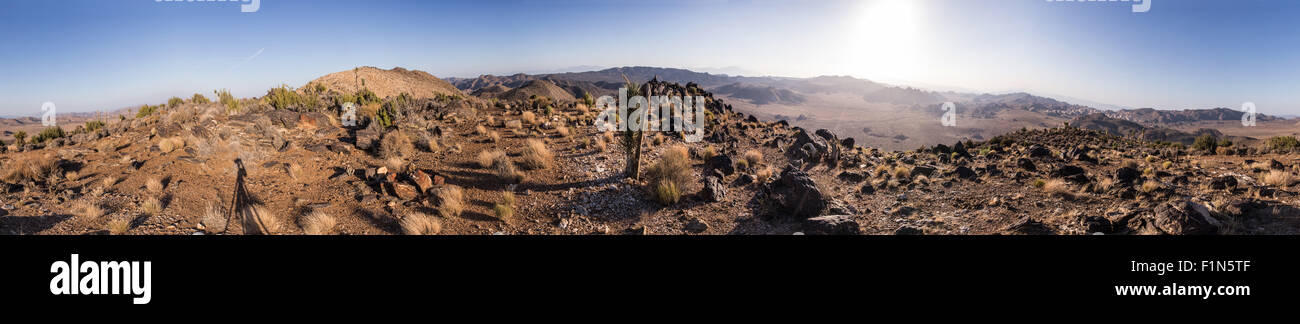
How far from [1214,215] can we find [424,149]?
13860mm

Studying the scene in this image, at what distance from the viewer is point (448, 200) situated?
659cm

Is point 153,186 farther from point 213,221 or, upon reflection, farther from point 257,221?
point 257,221

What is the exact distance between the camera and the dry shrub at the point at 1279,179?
6.49 m

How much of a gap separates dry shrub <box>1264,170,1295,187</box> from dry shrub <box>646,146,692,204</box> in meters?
9.74

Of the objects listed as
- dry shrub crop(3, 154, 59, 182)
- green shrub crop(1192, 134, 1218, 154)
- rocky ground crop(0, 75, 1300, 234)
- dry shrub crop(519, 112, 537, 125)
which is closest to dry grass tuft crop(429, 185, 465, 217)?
rocky ground crop(0, 75, 1300, 234)

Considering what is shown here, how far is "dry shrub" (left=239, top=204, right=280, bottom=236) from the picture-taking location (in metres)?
5.75

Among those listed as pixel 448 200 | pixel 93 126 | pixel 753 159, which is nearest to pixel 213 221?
pixel 448 200

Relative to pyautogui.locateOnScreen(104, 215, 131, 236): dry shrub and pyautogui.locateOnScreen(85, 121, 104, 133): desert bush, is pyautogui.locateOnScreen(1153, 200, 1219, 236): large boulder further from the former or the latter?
pyautogui.locateOnScreen(85, 121, 104, 133): desert bush

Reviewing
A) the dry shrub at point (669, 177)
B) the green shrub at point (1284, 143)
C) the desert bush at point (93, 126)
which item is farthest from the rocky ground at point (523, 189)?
the green shrub at point (1284, 143)

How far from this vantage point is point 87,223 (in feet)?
18.1

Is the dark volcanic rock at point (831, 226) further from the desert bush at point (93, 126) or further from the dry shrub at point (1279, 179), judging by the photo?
the desert bush at point (93, 126)

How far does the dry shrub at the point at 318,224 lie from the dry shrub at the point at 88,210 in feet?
8.72
